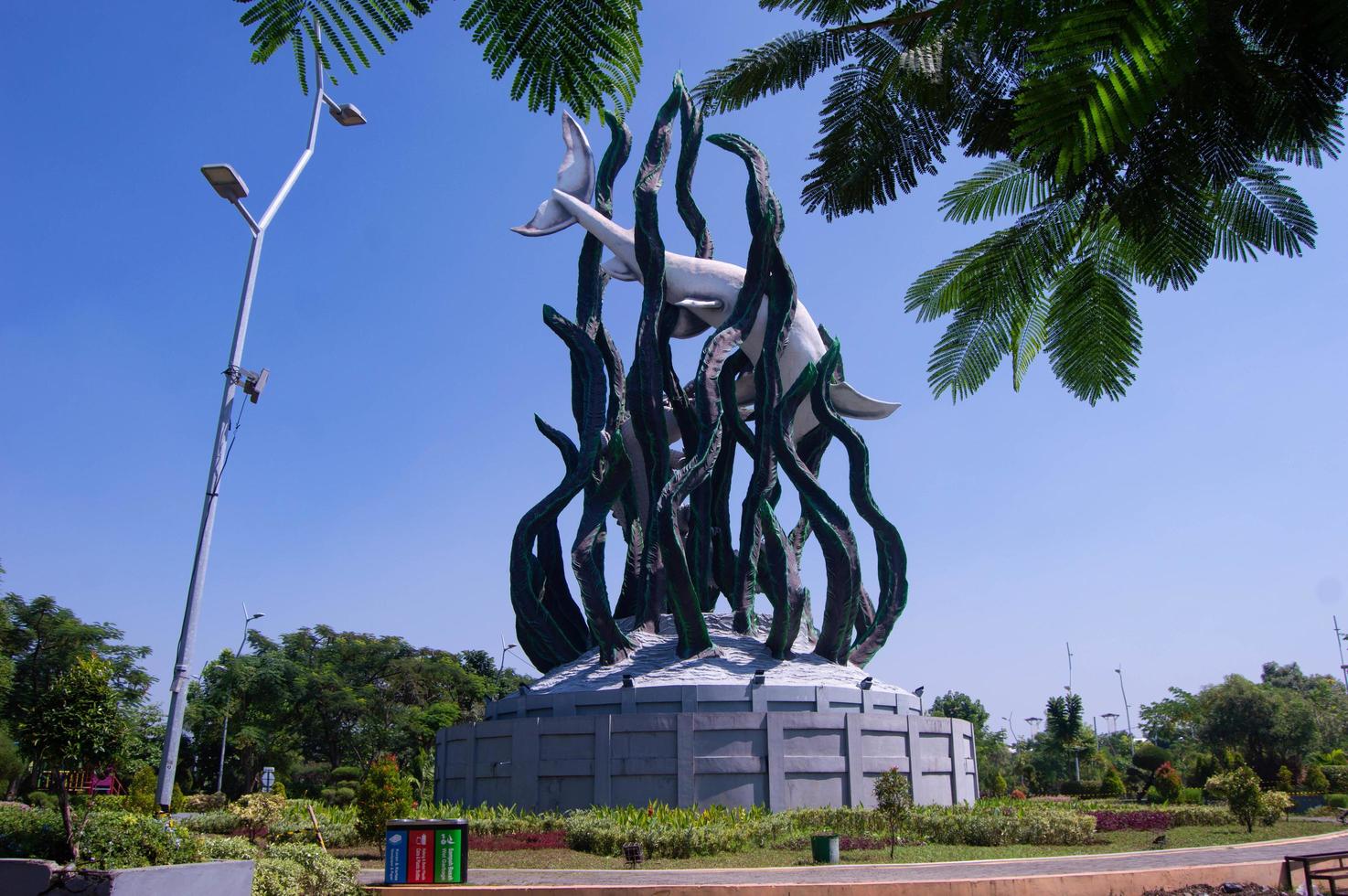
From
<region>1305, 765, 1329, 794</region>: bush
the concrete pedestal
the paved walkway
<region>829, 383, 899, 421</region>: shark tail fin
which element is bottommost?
the paved walkway

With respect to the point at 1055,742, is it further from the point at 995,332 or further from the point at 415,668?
the point at 995,332

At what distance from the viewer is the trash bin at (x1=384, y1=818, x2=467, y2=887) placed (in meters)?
12.4

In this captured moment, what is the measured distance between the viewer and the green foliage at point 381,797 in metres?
17.2

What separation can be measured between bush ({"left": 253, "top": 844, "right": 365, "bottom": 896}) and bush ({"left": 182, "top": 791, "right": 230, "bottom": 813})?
17801 millimetres

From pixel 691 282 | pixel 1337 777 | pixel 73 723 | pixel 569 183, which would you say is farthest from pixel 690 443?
pixel 1337 777

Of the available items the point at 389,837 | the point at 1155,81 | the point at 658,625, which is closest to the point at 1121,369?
Answer: the point at 1155,81

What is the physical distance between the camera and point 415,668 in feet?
185

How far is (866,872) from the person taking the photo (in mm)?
14188

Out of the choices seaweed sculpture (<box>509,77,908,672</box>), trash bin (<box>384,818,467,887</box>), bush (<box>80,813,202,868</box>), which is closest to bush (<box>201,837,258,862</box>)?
bush (<box>80,813,202,868</box>)

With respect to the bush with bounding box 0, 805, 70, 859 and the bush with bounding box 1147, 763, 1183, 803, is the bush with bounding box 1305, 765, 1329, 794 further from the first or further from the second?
the bush with bounding box 0, 805, 70, 859

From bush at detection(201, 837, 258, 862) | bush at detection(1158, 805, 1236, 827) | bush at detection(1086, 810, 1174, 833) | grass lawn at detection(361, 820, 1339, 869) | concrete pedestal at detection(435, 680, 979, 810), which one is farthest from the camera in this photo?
bush at detection(1158, 805, 1236, 827)

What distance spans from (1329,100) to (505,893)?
11.0m

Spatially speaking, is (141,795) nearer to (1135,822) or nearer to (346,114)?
(346,114)

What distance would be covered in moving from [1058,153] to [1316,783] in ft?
137
